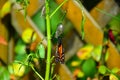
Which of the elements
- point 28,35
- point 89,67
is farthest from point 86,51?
point 28,35

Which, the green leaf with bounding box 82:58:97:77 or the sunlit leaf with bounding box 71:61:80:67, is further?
the sunlit leaf with bounding box 71:61:80:67

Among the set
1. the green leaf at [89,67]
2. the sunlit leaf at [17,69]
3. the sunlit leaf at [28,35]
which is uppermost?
the sunlit leaf at [28,35]

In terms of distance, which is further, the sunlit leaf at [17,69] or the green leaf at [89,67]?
the green leaf at [89,67]

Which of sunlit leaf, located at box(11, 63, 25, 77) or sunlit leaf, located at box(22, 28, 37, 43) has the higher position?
sunlit leaf, located at box(22, 28, 37, 43)

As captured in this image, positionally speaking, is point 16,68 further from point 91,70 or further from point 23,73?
point 91,70

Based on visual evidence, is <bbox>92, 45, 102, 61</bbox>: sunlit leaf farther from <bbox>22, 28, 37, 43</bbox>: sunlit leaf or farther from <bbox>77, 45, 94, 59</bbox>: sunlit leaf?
<bbox>22, 28, 37, 43</bbox>: sunlit leaf

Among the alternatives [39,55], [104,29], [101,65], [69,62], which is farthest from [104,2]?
[39,55]

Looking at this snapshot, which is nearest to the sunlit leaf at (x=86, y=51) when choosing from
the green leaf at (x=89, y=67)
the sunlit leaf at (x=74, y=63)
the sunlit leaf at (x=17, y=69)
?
the green leaf at (x=89, y=67)

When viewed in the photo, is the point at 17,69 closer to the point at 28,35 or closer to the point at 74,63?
the point at 28,35

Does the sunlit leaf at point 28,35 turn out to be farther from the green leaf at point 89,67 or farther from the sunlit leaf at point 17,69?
the green leaf at point 89,67

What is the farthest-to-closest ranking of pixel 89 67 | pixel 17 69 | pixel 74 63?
pixel 74 63, pixel 89 67, pixel 17 69

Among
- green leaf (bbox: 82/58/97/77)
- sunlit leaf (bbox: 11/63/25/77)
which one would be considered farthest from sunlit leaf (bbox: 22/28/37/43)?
green leaf (bbox: 82/58/97/77)
